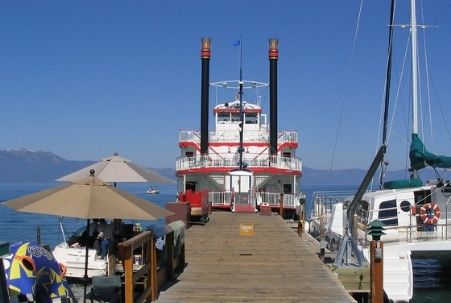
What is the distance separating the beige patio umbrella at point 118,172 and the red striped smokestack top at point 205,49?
2646 centimetres

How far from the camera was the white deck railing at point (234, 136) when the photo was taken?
3709 cm

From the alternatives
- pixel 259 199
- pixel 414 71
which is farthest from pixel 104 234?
pixel 259 199

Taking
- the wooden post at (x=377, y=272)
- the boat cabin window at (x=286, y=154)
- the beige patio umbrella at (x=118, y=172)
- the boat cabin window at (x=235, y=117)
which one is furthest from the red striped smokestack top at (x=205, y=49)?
the wooden post at (x=377, y=272)

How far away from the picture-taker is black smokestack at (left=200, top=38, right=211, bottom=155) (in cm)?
3597

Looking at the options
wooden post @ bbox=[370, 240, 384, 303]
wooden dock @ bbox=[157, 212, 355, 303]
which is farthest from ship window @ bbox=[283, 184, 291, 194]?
wooden post @ bbox=[370, 240, 384, 303]

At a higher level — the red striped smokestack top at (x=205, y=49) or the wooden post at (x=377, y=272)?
the red striped smokestack top at (x=205, y=49)

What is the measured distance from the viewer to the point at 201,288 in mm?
10578

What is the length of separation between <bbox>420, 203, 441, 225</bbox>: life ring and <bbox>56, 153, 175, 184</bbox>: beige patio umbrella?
26.8 ft

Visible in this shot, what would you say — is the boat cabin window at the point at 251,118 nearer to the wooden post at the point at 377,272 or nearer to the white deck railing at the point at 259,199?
the white deck railing at the point at 259,199

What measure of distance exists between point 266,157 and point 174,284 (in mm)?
25567

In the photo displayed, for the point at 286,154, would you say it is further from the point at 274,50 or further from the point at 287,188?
the point at 274,50

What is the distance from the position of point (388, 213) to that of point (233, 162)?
16057 millimetres

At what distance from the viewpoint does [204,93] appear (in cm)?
3853

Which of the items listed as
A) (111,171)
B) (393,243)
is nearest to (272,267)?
(111,171)
